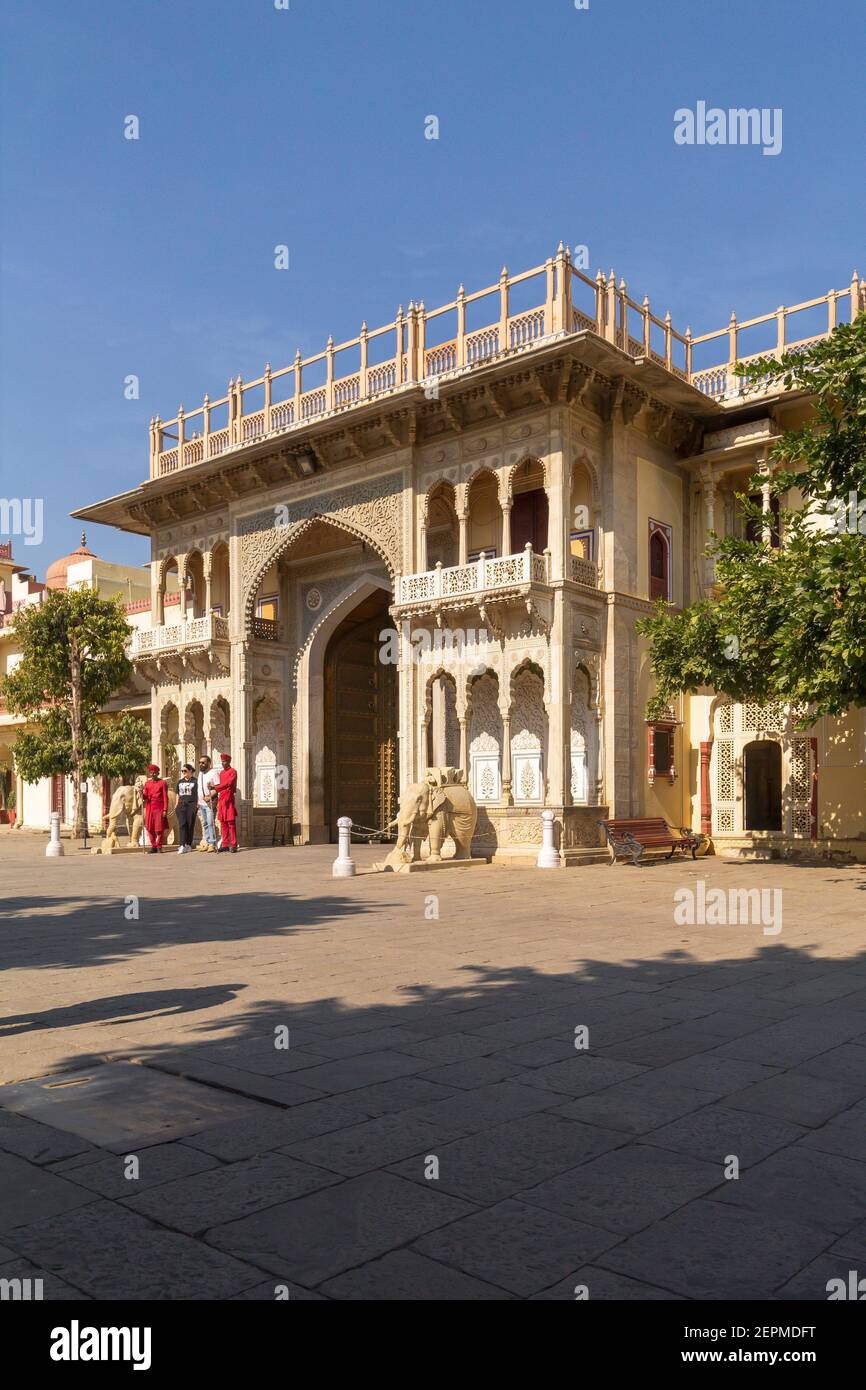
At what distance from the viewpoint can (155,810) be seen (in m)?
21.6

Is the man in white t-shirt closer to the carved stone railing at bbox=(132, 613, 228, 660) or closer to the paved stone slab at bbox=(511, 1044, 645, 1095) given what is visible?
the carved stone railing at bbox=(132, 613, 228, 660)

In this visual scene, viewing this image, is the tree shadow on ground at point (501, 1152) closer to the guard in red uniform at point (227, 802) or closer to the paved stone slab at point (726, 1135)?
the paved stone slab at point (726, 1135)

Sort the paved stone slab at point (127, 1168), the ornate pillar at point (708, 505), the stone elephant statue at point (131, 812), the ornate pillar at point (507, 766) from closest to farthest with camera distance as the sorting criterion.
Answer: the paved stone slab at point (127, 1168), the ornate pillar at point (507, 766), the ornate pillar at point (708, 505), the stone elephant statue at point (131, 812)

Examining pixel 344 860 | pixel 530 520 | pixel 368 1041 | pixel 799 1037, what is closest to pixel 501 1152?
pixel 368 1041

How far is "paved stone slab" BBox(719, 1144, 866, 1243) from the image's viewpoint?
3.26 m

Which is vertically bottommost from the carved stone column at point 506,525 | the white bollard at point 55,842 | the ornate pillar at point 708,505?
the white bollard at point 55,842

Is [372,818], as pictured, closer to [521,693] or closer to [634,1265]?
[521,693]

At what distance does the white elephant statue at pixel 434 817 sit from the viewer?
1653cm

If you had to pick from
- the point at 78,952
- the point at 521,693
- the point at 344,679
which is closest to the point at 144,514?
the point at 344,679

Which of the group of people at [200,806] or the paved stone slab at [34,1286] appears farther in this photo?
the group of people at [200,806]

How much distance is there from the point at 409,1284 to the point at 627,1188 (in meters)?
0.96

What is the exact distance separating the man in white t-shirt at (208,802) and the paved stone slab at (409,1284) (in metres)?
18.8

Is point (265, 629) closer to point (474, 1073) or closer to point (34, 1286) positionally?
point (474, 1073)

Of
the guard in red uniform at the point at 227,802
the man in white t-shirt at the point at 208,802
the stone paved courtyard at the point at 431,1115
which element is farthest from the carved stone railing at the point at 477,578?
the stone paved courtyard at the point at 431,1115
